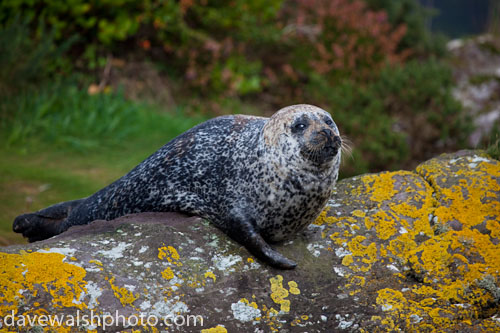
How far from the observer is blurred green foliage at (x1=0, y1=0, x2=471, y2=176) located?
21.6ft

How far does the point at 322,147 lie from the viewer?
2.82 metres

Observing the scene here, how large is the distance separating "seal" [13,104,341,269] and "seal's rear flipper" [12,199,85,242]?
401 mm

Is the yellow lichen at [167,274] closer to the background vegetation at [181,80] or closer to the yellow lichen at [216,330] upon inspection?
the yellow lichen at [216,330]

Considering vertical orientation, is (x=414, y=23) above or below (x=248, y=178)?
above

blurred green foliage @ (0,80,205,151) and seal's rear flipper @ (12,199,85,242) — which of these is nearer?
seal's rear flipper @ (12,199,85,242)

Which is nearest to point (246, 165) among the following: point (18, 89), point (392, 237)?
point (392, 237)

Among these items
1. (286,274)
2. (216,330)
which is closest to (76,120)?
(286,274)

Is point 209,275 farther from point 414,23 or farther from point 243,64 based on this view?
point 414,23

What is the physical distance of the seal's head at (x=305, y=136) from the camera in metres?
2.83

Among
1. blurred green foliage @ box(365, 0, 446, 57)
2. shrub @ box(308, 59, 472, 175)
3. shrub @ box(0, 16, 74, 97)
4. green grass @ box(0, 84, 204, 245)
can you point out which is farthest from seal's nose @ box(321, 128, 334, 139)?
blurred green foliage @ box(365, 0, 446, 57)

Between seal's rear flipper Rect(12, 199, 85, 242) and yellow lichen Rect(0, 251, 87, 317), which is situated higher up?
yellow lichen Rect(0, 251, 87, 317)

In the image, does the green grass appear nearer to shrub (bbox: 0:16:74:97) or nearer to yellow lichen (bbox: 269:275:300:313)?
shrub (bbox: 0:16:74:97)

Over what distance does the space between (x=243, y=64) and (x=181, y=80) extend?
3.79ft

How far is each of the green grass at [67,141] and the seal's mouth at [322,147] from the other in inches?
108
